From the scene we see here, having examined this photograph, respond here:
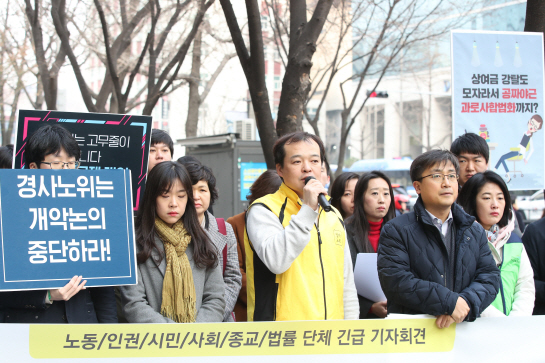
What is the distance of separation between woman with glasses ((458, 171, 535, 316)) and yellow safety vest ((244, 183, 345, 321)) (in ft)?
3.06

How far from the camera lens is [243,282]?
385 cm

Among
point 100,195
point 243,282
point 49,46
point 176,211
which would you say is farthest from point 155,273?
point 49,46

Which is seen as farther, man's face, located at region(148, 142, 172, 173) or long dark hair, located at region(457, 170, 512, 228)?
man's face, located at region(148, 142, 172, 173)

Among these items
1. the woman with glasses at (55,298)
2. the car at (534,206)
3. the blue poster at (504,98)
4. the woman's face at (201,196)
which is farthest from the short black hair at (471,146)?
the car at (534,206)

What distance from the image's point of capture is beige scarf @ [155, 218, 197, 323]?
118 inches

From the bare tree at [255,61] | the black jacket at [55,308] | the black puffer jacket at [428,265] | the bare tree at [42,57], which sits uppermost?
the bare tree at [42,57]

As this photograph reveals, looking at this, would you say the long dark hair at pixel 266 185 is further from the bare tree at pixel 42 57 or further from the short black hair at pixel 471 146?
the bare tree at pixel 42 57

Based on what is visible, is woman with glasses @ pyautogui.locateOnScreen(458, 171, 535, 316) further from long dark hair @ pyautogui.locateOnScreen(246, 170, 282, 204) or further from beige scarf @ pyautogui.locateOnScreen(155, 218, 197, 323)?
beige scarf @ pyautogui.locateOnScreen(155, 218, 197, 323)

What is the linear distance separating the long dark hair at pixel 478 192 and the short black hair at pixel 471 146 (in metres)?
0.68

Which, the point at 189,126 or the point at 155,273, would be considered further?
the point at 189,126

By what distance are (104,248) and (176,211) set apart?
0.52 m

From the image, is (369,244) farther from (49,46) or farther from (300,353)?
(49,46)

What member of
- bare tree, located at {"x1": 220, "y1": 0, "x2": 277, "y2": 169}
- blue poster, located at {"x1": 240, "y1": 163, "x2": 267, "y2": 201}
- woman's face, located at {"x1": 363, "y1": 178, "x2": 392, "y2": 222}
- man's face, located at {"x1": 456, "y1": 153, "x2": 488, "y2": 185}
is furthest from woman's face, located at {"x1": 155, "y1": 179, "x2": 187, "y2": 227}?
blue poster, located at {"x1": 240, "y1": 163, "x2": 267, "y2": 201}

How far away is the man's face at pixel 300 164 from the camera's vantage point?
9.93 feet
